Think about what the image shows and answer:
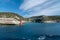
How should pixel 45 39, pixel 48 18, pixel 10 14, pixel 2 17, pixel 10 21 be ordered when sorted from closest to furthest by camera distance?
pixel 45 39 → pixel 10 21 → pixel 2 17 → pixel 10 14 → pixel 48 18

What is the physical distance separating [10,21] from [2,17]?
41.8ft

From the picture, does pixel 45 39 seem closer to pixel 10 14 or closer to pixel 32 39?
pixel 32 39

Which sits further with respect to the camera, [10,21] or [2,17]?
[2,17]

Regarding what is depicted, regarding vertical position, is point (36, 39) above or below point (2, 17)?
below

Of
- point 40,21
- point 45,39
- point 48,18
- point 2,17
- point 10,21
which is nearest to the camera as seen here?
point 45,39

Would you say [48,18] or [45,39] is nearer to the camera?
[45,39]

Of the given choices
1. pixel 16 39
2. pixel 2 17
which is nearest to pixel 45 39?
pixel 16 39

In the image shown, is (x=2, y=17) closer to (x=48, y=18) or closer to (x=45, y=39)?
(x=48, y=18)

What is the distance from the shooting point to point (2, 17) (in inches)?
4685

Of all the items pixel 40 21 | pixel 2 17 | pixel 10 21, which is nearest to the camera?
pixel 10 21

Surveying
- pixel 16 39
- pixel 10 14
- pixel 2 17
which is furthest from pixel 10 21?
pixel 16 39

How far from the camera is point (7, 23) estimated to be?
110 metres

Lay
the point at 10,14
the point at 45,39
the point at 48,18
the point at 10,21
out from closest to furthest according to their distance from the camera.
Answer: the point at 45,39, the point at 10,21, the point at 10,14, the point at 48,18

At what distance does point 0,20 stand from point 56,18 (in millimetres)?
93550
